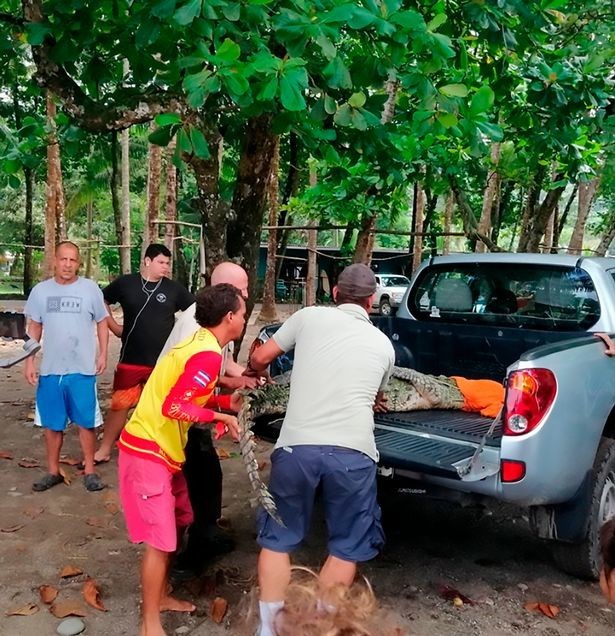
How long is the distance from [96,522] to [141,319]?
5.32 ft

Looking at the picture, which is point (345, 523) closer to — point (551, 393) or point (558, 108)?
point (551, 393)

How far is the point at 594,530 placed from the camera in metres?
3.48

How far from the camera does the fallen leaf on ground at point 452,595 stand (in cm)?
341

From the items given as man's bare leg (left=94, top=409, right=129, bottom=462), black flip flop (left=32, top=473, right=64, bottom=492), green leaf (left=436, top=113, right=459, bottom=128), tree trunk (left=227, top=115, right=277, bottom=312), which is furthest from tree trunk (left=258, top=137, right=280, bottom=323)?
green leaf (left=436, top=113, right=459, bottom=128)

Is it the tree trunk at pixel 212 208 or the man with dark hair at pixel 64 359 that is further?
the tree trunk at pixel 212 208

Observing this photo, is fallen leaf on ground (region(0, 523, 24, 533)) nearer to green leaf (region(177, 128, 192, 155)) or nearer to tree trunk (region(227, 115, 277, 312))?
green leaf (region(177, 128, 192, 155))

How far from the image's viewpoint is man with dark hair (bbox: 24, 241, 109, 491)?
4.71 metres

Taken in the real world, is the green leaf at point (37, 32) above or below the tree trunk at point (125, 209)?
above

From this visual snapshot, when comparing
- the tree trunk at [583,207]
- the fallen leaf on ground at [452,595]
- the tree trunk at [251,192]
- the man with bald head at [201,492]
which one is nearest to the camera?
the fallen leaf on ground at [452,595]

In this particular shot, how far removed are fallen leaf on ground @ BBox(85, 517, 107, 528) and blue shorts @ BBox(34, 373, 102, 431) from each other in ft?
2.39

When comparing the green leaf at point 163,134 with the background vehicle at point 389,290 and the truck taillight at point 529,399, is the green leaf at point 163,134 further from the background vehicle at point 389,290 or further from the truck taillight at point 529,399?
the background vehicle at point 389,290

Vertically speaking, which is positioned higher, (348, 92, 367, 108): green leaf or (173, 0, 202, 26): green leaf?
(173, 0, 202, 26): green leaf

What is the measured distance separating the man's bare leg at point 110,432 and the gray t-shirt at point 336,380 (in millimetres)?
2833

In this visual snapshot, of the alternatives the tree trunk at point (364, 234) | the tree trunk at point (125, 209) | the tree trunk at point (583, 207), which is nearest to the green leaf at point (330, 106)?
the tree trunk at point (364, 234)
